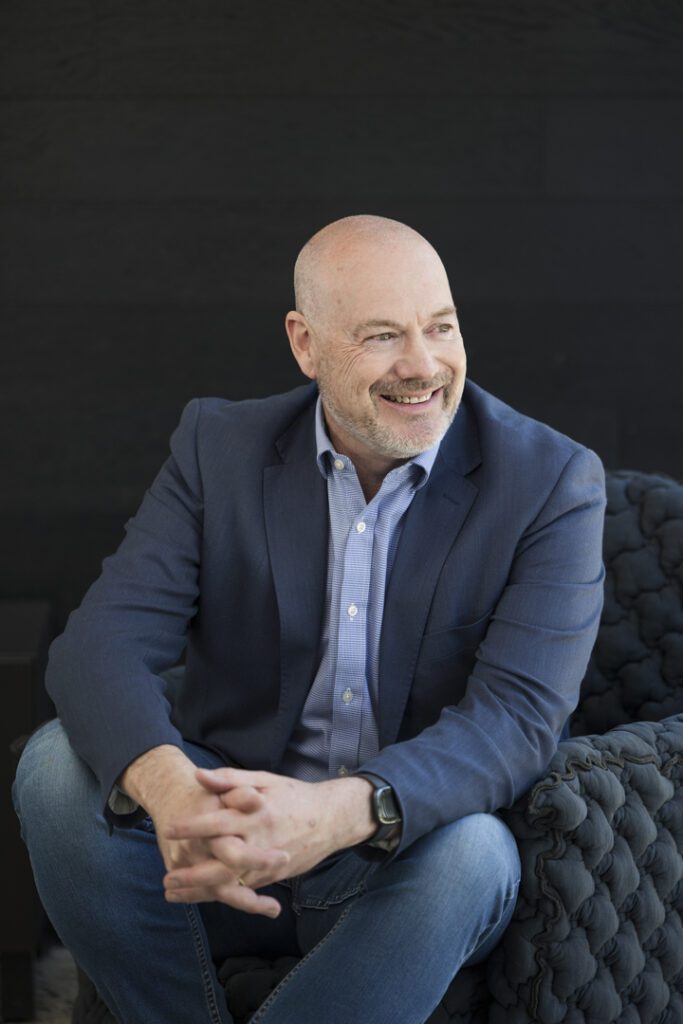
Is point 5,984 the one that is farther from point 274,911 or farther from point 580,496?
point 580,496

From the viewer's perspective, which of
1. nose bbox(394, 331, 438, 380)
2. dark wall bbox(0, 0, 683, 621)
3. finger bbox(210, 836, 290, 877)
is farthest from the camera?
dark wall bbox(0, 0, 683, 621)

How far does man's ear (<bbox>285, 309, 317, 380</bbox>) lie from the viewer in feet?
6.98

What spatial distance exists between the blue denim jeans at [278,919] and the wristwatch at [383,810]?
0.20 ft

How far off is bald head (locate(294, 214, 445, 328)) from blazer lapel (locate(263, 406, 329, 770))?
24 centimetres

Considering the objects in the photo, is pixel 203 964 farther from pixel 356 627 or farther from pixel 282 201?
pixel 282 201

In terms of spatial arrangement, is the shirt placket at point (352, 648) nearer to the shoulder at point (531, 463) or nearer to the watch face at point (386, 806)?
the shoulder at point (531, 463)

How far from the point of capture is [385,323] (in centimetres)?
201

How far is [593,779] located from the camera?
71.9 inches

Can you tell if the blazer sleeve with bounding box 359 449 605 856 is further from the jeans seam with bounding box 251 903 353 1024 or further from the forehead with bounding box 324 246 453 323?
the forehead with bounding box 324 246 453 323

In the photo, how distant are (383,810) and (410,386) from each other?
589 mm

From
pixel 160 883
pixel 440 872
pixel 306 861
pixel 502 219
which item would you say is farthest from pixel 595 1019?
pixel 502 219

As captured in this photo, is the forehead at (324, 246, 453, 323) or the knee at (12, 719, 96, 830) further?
the forehead at (324, 246, 453, 323)

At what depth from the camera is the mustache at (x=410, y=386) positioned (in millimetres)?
2016

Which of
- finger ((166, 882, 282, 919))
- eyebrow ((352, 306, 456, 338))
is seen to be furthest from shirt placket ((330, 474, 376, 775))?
finger ((166, 882, 282, 919))
